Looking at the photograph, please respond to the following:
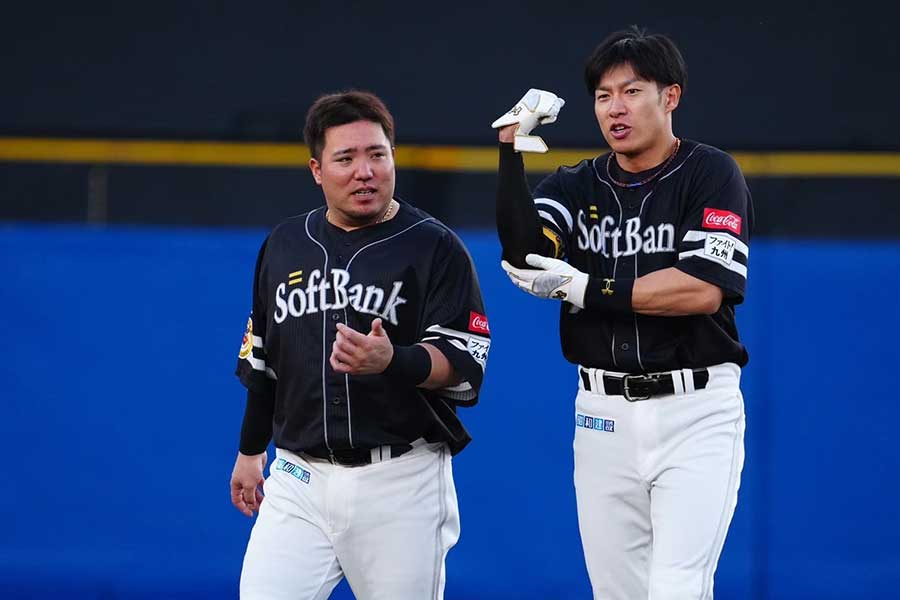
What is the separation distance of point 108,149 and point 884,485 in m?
2.59

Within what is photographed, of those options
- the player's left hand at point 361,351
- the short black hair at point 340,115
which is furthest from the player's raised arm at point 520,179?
the player's left hand at point 361,351

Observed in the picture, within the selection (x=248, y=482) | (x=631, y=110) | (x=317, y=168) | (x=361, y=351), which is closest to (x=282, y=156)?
(x=317, y=168)

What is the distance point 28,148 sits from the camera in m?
4.11

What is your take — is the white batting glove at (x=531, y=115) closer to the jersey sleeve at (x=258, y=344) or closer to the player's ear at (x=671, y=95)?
the player's ear at (x=671, y=95)

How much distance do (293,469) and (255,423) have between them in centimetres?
21

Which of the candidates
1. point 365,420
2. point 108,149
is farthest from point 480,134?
point 365,420

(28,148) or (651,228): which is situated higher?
(28,148)

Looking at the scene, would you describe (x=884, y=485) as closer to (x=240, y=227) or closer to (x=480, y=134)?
(x=480, y=134)

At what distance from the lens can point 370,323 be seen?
263cm

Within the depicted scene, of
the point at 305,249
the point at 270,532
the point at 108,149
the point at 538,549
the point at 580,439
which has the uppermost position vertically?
the point at 108,149

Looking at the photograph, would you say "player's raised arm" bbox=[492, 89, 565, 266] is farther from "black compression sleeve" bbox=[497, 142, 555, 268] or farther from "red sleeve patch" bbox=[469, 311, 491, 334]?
"red sleeve patch" bbox=[469, 311, 491, 334]

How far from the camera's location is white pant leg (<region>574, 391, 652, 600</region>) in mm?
2729

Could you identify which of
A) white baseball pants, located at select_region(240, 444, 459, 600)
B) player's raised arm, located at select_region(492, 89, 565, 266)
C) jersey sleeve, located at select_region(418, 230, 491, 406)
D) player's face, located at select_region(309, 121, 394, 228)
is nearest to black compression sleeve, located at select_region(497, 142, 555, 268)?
player's raised arm, located at select_region(492, 89, 565, 266)

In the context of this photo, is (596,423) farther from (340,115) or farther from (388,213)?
(340,115)
